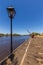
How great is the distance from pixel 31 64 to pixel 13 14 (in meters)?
4.53

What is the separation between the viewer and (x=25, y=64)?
6.77m


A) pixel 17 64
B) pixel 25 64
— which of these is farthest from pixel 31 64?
pixel 17 64

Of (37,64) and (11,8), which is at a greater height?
(11,8)

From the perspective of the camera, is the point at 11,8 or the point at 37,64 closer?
the point at 37,64

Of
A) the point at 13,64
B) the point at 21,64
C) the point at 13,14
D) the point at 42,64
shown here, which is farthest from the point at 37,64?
the point at 13,14

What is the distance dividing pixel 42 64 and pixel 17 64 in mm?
1431

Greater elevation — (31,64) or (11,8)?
(11,8)

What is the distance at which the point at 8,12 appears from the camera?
9.56 metres

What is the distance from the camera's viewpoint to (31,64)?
6723 mm

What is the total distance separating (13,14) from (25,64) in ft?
14.5

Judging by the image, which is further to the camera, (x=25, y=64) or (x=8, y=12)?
(x=8, y=12)

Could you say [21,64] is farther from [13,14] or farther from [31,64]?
[13,14]

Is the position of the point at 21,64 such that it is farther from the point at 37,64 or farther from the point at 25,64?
the point at 37,64

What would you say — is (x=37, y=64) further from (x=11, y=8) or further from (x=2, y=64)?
(x=11, y=8)
